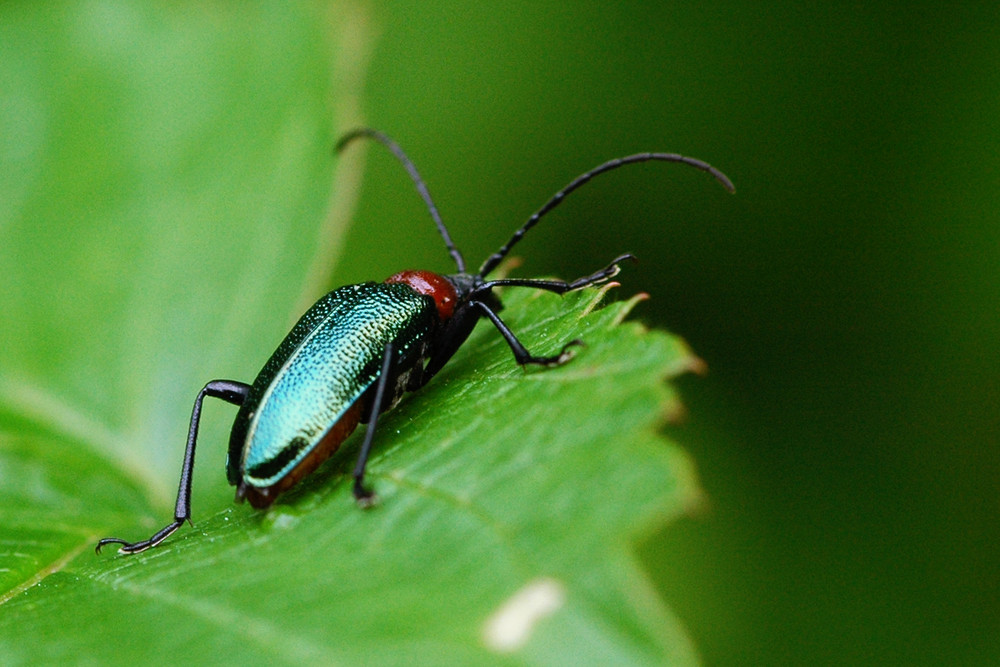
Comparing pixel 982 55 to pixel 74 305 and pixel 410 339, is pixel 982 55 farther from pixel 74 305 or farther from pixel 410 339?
pixel 74 305

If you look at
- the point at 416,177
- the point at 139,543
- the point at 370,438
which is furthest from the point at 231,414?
the point at 370,438

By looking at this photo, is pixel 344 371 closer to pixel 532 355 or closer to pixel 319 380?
pixel 319 380

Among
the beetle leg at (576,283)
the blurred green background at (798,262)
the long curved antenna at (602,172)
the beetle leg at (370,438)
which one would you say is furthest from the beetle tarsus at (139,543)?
the blurred green background at (798,262)

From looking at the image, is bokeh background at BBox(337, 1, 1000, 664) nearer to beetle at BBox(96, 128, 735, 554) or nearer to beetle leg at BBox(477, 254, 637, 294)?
beetle leg at BBox(477, 254, 637, 294)

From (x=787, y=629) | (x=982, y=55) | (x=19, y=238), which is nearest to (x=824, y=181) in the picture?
(x=982, y=55)

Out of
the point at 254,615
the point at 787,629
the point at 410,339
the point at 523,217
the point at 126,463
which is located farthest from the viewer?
the point at 523,217

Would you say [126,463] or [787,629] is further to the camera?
[787,629]

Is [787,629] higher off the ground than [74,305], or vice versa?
[74,305]
